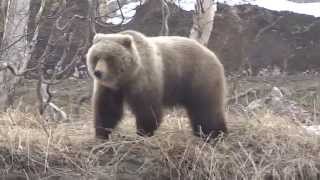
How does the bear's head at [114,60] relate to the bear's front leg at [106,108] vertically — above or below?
above

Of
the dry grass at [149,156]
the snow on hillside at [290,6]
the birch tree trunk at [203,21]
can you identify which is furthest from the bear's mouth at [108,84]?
the snow on hillside at [290,6]

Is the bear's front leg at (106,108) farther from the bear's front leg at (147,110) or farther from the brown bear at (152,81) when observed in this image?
the bear's front leg at (147,110)

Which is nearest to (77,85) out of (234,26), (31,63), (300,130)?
(31,63)

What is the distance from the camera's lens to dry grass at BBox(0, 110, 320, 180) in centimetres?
566

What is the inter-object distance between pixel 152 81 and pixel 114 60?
0.35 metres

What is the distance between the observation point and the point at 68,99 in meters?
11.3

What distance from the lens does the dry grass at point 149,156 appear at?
566 cm

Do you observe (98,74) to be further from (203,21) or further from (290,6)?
(290,6)

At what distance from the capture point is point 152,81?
559 centimetres

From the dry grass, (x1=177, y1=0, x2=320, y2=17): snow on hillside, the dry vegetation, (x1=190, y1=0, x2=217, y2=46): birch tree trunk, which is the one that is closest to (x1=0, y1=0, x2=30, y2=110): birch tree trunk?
(x1=190, y1=0, x2=217, y2=46): birch tree trunk

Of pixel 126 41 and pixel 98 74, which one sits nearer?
pixel 98 74

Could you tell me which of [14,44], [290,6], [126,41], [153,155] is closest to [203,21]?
[14,44]

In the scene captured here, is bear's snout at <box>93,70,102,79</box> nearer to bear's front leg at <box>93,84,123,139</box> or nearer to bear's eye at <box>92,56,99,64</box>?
bear's eye at <box>92,56,99,64</box>

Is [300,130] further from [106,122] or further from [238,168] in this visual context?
[106,122]
